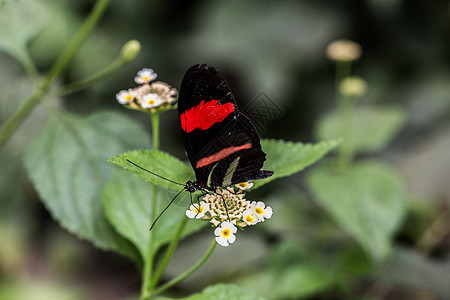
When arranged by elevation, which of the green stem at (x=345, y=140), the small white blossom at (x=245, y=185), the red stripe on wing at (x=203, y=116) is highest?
the green stem at (x=345, y=140)

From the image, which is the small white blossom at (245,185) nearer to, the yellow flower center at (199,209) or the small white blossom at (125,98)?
the yellow flower center at (199,209)

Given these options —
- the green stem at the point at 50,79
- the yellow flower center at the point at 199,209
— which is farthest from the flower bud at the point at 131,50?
the yellow flower center at the point at 199,209

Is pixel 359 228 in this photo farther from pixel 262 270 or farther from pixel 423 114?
pixel 423 114

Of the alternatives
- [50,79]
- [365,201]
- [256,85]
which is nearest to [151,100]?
[50,79]

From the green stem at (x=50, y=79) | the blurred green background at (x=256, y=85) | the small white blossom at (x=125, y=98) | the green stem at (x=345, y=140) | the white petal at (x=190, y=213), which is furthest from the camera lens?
the blurred green background at (x=256, y=85)

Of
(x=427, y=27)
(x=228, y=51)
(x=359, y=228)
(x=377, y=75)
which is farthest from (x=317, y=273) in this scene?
(x=427, y=27)

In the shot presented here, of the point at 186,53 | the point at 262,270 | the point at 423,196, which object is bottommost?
the point at 262,270

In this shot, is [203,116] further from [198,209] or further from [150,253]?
[150,253]
